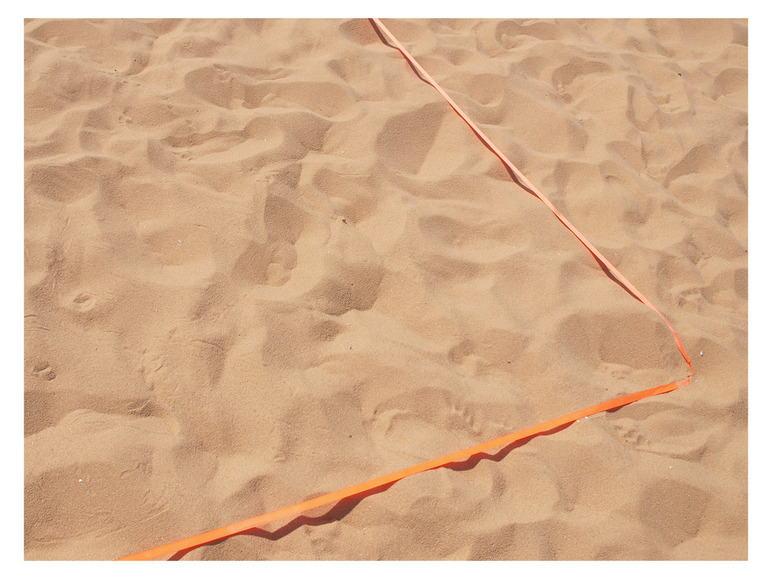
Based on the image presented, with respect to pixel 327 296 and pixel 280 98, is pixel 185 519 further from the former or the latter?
pixel 280 98

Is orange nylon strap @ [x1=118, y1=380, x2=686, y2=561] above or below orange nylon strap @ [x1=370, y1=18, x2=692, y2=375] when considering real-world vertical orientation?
below

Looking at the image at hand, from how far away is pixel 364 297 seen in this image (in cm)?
188

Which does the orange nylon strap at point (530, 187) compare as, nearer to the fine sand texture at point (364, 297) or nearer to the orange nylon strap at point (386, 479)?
the fine sand texture at point (364, 297)

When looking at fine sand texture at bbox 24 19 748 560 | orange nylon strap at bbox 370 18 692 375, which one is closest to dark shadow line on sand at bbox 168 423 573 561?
fine sand texture at bbox 24 19 748 560

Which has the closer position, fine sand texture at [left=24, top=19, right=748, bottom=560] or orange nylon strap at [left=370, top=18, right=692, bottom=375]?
fine sand texture at [left=24, top=19, right=748, bottom=560]

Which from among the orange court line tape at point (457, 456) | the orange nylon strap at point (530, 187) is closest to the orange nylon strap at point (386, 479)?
the orange court line tape at point (457, 456)

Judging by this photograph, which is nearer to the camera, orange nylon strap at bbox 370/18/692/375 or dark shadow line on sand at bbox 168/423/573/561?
dark shadow line on sand at bbox 168/423/573/561

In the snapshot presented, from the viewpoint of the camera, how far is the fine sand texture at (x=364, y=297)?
1521 millimetres

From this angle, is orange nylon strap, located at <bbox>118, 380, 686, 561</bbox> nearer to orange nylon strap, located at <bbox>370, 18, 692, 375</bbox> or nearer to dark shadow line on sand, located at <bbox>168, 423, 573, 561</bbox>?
dark shadow line on sand, located at <bbox>168, 423, 573, 561</bbox>

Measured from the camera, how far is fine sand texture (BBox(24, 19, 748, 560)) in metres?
1.52

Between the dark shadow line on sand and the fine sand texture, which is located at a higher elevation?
the fine sand texture

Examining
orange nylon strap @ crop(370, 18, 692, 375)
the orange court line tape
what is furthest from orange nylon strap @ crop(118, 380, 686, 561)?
orange nylon strap @ crop(370, 18, 692, 375)

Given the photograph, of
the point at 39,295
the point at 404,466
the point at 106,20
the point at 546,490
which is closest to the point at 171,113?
the point at 106,20

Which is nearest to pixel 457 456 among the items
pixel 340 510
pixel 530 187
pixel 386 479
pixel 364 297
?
pixel 386 479
